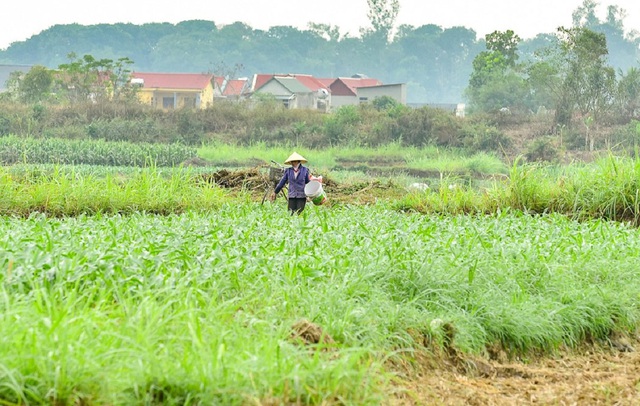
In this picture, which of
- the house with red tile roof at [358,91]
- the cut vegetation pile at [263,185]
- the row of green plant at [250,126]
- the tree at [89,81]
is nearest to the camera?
the cut vegetation pile at [263,185]

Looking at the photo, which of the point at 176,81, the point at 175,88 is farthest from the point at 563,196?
the point at 176,81

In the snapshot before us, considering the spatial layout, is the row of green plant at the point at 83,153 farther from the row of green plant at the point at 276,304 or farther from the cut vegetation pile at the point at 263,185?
the row of green plant at the point at 276,304

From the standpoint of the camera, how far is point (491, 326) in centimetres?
659

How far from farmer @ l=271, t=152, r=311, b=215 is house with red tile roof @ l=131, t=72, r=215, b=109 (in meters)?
42.3

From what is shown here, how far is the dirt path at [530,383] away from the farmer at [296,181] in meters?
6.55

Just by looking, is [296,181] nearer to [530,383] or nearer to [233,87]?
[530,383]

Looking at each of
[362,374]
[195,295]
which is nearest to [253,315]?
[195,295]

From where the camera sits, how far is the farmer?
42.0 ft

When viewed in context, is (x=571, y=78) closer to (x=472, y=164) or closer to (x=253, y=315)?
(x=472, y=164)

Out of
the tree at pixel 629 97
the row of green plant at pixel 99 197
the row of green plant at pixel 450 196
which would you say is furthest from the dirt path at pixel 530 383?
the tree at pixel 629 97

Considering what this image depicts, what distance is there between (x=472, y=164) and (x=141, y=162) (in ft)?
35.0

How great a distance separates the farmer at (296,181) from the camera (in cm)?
1280

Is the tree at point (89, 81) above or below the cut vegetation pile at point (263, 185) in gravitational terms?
above

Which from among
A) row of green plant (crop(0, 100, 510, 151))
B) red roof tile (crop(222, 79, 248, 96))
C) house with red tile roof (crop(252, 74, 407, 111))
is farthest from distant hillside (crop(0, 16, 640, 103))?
row of green plant (crop(0, 100, 510, 151))
